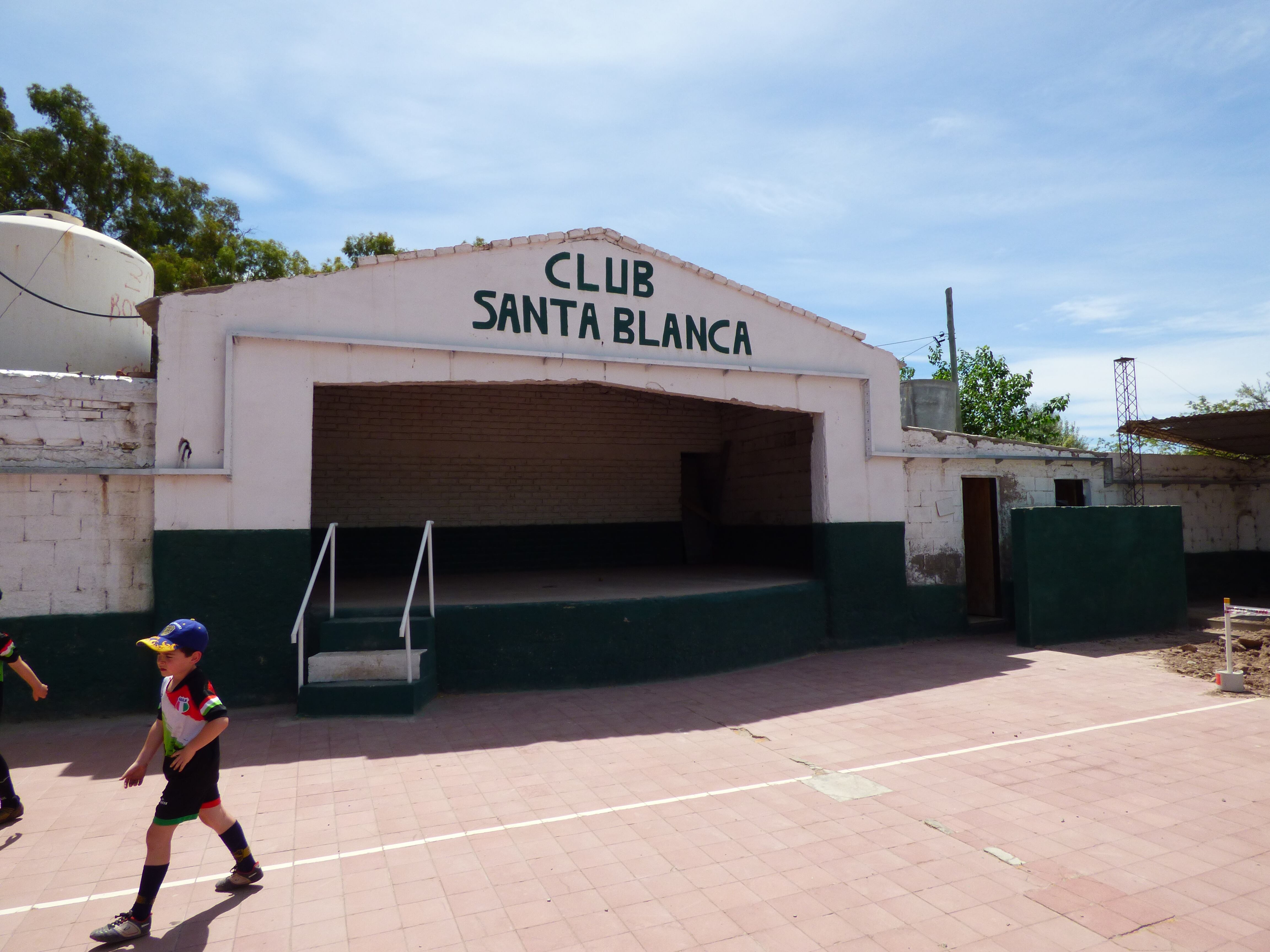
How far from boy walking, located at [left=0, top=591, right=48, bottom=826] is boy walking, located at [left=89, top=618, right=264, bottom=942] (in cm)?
166

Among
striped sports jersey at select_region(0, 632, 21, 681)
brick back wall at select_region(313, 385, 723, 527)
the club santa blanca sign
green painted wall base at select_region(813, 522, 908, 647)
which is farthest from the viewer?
brick back wall at select_region(313, 385, 723, 527)

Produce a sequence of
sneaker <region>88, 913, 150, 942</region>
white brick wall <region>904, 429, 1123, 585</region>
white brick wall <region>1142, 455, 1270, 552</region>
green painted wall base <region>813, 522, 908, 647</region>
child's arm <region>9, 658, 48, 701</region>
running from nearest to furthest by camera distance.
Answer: sneaker <region>88, 913, 150, 942</region> < child's arm <region>9, 658, 48, 701</region> < green painted wall base <region>813, 522, 908, 647</region> < white brick wall <region>904, 429, 1123, 585</region> < white brick wall <region>1142, 455, 1270, 552</region>

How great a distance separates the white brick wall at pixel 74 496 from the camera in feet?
23.8

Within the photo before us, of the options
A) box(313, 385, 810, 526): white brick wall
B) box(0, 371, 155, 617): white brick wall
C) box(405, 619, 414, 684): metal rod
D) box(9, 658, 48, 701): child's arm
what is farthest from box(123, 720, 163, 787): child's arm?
box(313, 385, 810, 526): white brick wall

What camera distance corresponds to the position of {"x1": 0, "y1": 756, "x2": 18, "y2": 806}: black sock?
492 centimetres

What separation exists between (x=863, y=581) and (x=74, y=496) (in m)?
9.54

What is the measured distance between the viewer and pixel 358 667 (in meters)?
7.54

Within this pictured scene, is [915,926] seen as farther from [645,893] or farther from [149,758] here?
[149,758]

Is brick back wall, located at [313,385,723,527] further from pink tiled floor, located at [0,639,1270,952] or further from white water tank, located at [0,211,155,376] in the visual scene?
pink tiled floor, located at [0,639,1270,952]

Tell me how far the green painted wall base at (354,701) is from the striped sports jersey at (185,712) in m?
3.59

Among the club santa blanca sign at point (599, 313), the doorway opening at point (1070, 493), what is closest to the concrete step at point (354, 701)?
the club santa blanca sign at point (599, 313)

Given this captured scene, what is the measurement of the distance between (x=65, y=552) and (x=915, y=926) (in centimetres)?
789

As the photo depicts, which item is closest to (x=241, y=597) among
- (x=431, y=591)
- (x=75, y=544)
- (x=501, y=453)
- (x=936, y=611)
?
(x=75, y=544)

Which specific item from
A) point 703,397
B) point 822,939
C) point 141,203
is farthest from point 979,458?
point 141,203
